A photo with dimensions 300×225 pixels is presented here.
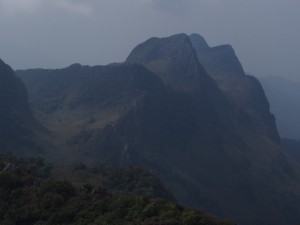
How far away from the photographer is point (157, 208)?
85.0 ft

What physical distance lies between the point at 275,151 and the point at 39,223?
177 metres

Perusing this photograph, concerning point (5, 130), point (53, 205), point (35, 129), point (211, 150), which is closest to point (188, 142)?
point (211, 150)

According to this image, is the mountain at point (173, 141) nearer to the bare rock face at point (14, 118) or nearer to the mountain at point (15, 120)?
the mountain at point (15, 120)

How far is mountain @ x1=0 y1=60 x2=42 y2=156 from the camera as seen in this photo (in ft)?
418

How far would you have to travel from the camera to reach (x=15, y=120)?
134125 millimetres

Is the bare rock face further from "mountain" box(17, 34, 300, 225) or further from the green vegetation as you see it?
the green vegetation

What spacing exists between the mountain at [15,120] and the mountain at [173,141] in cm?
813

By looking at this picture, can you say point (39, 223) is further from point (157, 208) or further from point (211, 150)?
point (211, 150)

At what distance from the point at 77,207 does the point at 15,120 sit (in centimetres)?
11038

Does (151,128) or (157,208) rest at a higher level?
(157,208)

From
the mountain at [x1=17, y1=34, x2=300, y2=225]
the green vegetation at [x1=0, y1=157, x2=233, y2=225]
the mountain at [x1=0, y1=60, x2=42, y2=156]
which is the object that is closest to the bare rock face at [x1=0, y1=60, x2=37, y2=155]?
the mountain at [x1=0, y1=60, x2=42, y2=156]

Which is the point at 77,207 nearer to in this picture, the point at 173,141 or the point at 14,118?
the point at 14,118

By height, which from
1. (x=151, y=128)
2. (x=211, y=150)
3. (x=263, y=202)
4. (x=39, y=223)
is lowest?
(x=263, y=202)

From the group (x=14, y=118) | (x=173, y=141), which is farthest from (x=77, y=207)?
(x=173, y=141)
